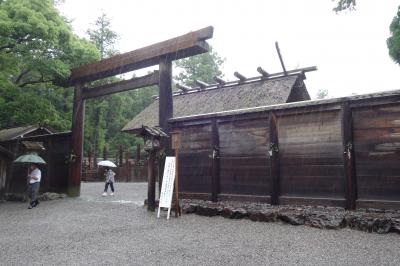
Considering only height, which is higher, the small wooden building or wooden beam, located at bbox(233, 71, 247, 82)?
wooden beam, located at bbox(233, 71, 247, 82)

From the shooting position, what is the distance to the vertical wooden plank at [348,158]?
6574 millimetres

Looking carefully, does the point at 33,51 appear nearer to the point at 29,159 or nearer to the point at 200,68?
the point at 29,159

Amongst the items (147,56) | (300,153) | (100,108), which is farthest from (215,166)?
(100,108)

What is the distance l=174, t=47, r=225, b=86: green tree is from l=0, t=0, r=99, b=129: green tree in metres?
20.9

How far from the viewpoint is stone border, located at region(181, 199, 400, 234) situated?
5.79 metres

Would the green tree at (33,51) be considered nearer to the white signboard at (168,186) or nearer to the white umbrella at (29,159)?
the white umbrella at (29,159)

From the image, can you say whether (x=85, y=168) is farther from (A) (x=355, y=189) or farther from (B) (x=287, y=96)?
(A) (x=355, y=189)

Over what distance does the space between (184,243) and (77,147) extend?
859 centimetres

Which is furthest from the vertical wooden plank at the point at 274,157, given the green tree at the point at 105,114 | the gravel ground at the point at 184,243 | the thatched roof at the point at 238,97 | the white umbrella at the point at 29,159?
the green tree at the point at 105,114

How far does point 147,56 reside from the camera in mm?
10484

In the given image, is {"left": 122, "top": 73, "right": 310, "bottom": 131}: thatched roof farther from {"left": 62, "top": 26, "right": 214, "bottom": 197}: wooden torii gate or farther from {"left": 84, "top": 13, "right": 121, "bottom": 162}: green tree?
{"left": 84, "top": 13, "right": 121, "bottom": 162}: green tree

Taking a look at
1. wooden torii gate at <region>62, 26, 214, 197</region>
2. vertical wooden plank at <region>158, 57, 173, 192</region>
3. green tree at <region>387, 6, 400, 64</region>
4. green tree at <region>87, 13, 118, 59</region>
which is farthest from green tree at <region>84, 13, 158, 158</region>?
green tree at <region>387, 6, 400, 64</region>

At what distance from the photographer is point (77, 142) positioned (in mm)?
12844

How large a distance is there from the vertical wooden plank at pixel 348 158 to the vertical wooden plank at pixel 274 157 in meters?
1.43
